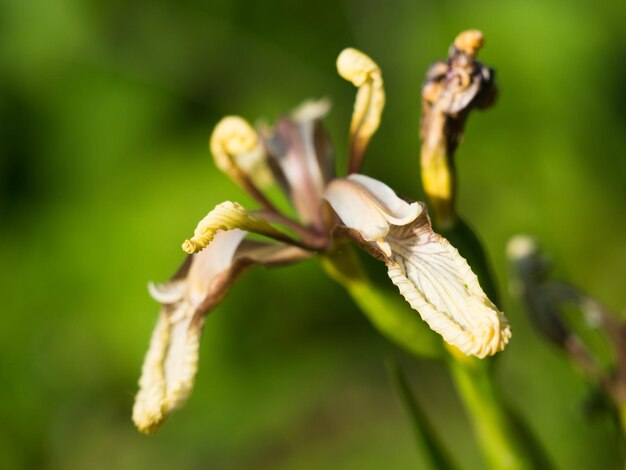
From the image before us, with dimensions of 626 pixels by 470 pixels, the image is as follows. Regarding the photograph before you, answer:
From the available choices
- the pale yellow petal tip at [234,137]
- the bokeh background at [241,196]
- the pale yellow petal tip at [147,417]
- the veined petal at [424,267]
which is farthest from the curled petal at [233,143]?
the bokeh background at [241,196]

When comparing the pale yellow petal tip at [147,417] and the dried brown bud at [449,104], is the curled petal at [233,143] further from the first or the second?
the pale yellow petal tip at [147,417]

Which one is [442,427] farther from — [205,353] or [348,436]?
[205,353]

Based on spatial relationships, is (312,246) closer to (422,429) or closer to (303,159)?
(303,159)

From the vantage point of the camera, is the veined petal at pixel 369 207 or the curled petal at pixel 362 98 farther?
the curled petal at pixel 362 98

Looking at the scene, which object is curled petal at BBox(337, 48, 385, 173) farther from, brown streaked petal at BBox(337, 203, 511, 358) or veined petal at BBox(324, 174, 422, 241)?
brown streaked petal at BBox(337, 203, 511, 358)

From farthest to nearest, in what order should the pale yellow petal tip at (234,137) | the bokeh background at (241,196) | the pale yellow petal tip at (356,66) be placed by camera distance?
the bokeh background at (241,196) < the pale yellow petal tip at (234,137) < the pale yellow petal tip at (356,66)

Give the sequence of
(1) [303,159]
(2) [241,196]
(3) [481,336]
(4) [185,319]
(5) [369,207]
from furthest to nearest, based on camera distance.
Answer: (2) [241,196] → (1) [303,159] → (4) [185,319] → (5) [369,207] → (3) [481,336]

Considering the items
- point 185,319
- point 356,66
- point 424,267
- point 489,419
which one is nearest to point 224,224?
point 185,319
